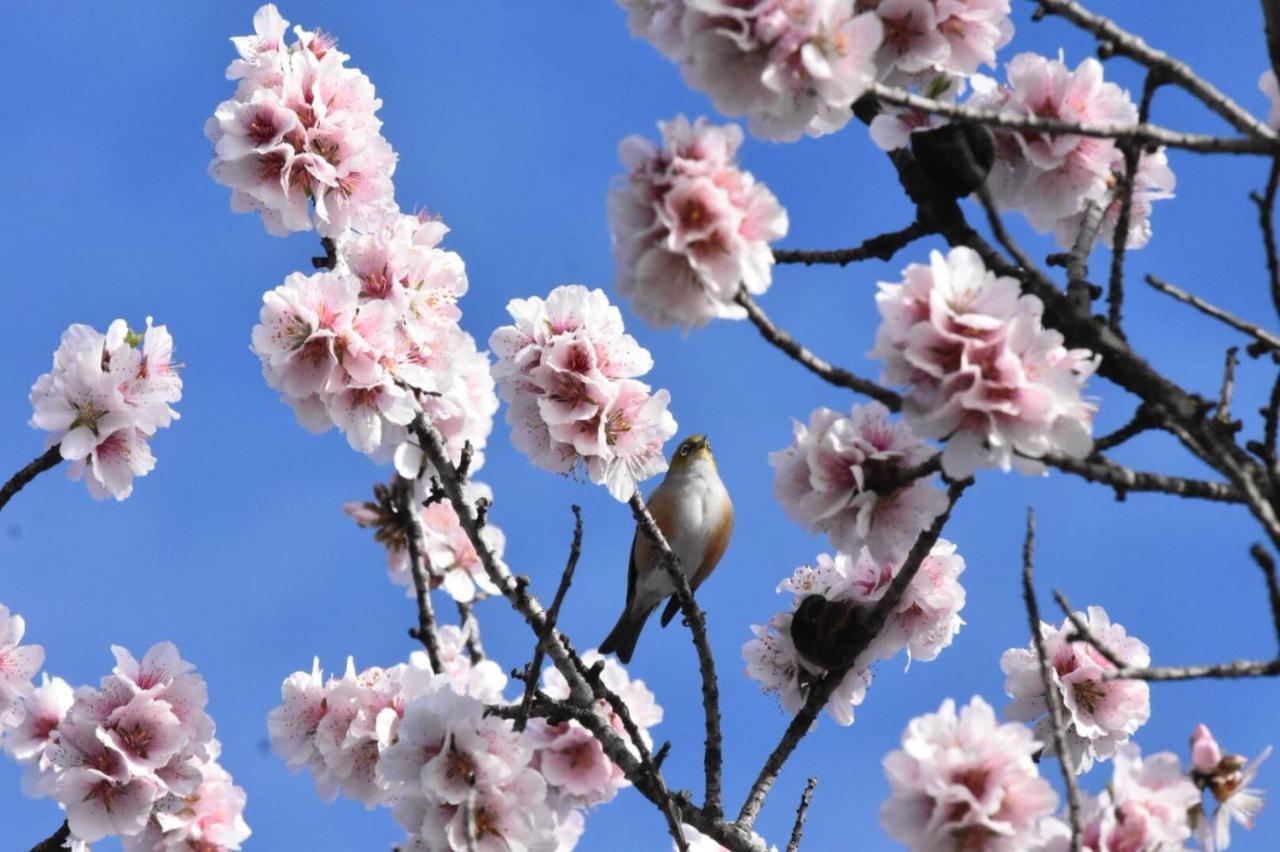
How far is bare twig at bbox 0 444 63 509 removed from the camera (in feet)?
13.4

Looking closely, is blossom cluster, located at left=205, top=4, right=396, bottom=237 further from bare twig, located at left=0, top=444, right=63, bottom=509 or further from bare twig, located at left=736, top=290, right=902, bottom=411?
bare twig, located at left=736, top=290, right=902, bottom=411

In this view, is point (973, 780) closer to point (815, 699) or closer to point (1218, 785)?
point (1218, 785)

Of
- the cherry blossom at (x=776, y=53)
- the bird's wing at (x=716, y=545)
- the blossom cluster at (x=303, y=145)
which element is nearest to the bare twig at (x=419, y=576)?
the blossom cluster at (x=303, y=145)

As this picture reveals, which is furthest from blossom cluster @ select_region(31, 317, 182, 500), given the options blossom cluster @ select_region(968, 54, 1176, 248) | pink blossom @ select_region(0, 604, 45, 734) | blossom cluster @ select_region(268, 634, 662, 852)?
blossom cluster @ select_region(968, 54, 1176, 248)

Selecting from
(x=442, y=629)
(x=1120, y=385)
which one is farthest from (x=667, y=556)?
(x=442, y=629)

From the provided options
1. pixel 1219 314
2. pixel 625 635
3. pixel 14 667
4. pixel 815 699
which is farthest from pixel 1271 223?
pixel 625 635

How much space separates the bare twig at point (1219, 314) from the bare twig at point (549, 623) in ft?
4.57

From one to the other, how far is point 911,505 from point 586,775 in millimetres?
1566

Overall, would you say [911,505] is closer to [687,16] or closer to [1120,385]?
[1120,385]

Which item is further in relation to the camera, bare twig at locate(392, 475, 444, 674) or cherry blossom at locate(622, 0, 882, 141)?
bare twig at locate(392, 475, 444, 674)

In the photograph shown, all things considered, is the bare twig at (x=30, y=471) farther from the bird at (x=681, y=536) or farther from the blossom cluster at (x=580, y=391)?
the bird at (x=681, y=536)

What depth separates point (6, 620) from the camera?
458 centimetres

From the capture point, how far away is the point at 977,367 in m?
2.46

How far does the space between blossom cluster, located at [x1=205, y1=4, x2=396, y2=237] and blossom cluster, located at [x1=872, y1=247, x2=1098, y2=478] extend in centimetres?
246
